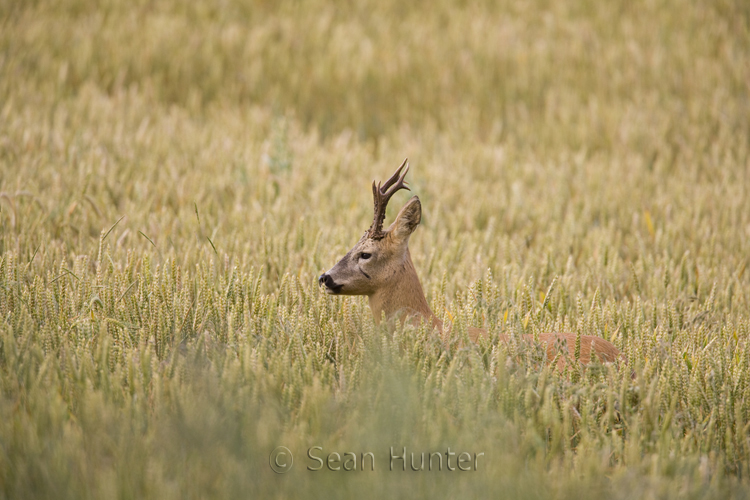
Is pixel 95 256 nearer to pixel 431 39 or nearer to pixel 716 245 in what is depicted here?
pixel 716 245

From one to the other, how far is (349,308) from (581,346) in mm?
1238

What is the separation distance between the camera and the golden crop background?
245 centimetres

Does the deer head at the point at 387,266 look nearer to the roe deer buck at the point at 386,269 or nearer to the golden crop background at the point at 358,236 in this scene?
the roe deer buck at the point at 386,269

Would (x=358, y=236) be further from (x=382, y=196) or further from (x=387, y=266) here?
(x=382, y=196)

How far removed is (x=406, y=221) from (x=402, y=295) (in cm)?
42

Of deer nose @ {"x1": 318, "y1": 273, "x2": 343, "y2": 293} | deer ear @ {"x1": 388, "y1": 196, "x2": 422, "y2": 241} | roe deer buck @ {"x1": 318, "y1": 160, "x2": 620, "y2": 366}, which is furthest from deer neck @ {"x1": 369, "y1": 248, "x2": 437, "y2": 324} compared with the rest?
deer nose @ {"x1": 318, "y1": 273, "x2": 343, "y2": 293}

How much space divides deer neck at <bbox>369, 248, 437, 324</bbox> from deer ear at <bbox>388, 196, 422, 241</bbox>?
0.16 m

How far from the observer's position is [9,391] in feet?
8.98

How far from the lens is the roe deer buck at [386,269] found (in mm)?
3814

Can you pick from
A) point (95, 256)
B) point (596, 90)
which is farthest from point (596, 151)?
point (95, 256)

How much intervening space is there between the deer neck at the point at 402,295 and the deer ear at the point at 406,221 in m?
0.16

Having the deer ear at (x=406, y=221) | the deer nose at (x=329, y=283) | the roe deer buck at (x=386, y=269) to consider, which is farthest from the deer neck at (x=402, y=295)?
the deer nose at (x=329, y=283)

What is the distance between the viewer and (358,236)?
18.4ft

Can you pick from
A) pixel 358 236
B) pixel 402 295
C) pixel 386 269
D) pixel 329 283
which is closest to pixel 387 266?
pixel 386 269
